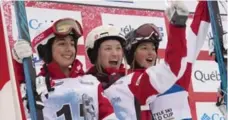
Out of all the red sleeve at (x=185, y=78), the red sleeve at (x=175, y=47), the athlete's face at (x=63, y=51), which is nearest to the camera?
the red sleeve at (x=175, y=47)

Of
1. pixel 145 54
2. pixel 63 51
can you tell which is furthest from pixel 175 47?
pixel 63 51

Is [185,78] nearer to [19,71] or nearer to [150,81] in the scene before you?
[150,81]

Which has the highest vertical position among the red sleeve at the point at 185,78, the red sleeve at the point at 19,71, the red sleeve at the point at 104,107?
the red sleeve at the point at 19,71

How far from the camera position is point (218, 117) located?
327 cm

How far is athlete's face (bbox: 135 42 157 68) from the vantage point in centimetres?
225

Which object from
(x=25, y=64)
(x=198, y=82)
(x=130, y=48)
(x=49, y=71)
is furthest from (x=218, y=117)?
(x=25, y=64)

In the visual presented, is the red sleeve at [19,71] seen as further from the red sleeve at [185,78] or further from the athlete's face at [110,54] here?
the red sleeve at [185,78]

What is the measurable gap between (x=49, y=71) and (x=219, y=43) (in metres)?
0.70

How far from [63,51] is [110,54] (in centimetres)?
20

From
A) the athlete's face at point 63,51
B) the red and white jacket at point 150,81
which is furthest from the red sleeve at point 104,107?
the athlete's face at point 63,51

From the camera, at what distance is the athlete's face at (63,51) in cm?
220

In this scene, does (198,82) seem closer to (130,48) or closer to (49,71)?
(130,48)

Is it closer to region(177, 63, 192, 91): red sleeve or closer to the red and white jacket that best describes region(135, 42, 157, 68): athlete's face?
the red and white jacket

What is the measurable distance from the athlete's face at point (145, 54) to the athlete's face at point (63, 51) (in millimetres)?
261
